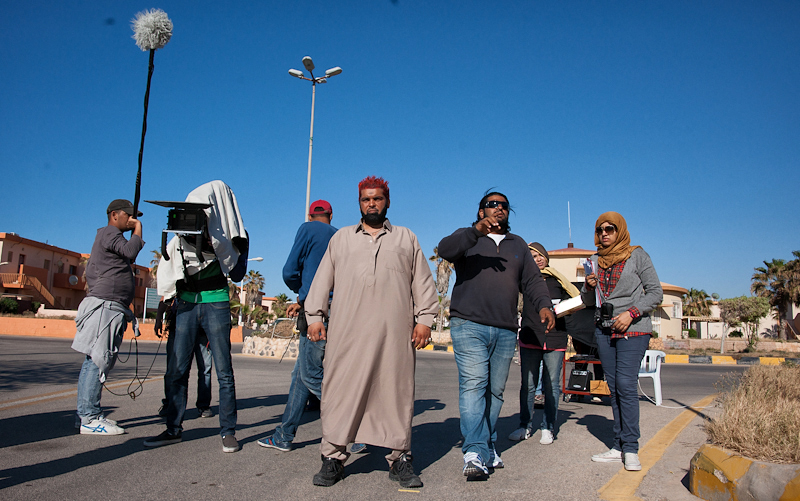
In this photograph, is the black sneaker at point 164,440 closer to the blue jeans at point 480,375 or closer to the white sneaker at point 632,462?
the blue jeans at point 480,375

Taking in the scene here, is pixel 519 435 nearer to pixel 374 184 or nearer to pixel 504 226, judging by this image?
pixel 504 226

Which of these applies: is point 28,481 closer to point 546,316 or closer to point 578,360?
point 546,316

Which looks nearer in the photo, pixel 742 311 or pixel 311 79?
pixel 311 79

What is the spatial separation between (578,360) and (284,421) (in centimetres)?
476

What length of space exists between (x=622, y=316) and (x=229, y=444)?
321 cm

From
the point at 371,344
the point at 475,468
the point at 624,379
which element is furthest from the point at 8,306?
the point at 624,379

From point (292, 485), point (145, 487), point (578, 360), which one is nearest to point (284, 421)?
point (292, 485)

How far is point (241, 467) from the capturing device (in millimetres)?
3740

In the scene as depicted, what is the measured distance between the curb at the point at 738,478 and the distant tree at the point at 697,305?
61.1 meters

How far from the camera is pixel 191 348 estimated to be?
4457mm

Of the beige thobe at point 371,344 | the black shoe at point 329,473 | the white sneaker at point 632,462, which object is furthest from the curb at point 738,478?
the black shoe at point 329,473

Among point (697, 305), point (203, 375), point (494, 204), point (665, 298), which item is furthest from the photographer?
point (697, 305)

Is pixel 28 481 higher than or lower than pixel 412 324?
lower

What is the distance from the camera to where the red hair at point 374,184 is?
12.6ft
